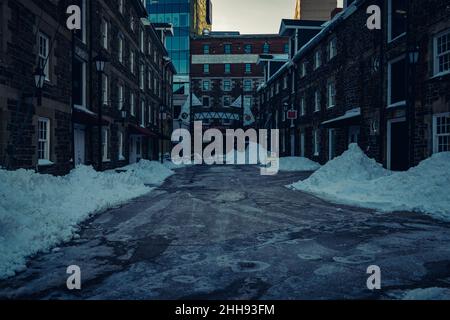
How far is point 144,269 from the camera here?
16.3 feet

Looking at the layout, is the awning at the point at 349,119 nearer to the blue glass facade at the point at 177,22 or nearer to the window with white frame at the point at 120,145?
the window with white frame at the point at 120,145

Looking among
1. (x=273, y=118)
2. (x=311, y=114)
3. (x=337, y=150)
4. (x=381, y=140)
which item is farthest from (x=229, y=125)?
(x=381, y=140)

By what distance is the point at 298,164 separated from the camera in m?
27.0

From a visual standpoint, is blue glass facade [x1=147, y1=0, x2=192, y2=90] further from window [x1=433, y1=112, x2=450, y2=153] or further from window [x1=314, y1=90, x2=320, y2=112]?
window [x1=433, y1=112, x2=450, y2=153]

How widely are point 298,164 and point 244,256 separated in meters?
22.0

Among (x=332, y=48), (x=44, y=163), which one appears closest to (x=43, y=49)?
(x=44, y=163)

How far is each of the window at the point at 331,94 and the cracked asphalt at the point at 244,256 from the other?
16095 millimetres

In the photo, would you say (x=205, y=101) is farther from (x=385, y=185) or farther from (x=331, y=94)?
(x=385, y=185)

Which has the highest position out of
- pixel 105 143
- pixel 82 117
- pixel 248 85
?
pixel 248 85


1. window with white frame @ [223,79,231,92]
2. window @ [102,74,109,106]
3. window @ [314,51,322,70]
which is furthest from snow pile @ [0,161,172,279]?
window with white frame @ [223,79,231,92]

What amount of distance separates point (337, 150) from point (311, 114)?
→ 19.8 feet

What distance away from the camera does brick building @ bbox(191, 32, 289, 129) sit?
2315 inches

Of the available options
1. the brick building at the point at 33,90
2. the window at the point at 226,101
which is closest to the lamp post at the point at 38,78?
the brick building at the point at 33,90
